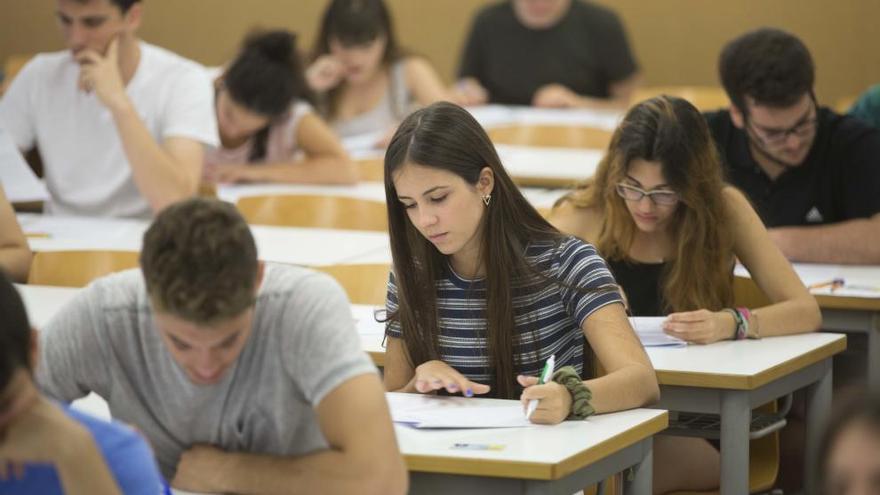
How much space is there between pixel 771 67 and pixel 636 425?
167 centimetres

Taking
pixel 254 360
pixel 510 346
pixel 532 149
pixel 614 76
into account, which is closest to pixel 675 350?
pixel 510 346

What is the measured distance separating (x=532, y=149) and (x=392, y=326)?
3438 mm

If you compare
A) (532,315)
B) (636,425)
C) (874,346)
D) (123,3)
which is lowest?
(874,346)

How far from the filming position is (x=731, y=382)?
2.81m

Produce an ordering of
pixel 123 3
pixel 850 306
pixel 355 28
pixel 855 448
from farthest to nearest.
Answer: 1. pixel 355 28
2. pixel 123 3
3. pixel 850 306
4. pixel 855 448

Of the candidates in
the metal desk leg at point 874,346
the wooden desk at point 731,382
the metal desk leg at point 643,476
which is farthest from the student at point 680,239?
the metal desk leg at point 643,476

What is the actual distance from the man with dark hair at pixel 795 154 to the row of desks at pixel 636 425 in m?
0.79

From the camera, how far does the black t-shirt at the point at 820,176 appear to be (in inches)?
156

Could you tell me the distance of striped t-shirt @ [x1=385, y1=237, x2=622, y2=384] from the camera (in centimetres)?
272

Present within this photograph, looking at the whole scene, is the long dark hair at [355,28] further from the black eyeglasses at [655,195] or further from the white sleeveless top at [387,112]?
the black eyeglasses at [655,195]

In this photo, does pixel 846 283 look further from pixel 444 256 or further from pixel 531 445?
pixel 531 445

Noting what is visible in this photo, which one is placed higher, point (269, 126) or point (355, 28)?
point (355, 28)

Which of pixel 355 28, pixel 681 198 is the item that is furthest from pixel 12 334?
pixel 355 28

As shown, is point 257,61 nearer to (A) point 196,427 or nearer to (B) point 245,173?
(B) point 245,173
